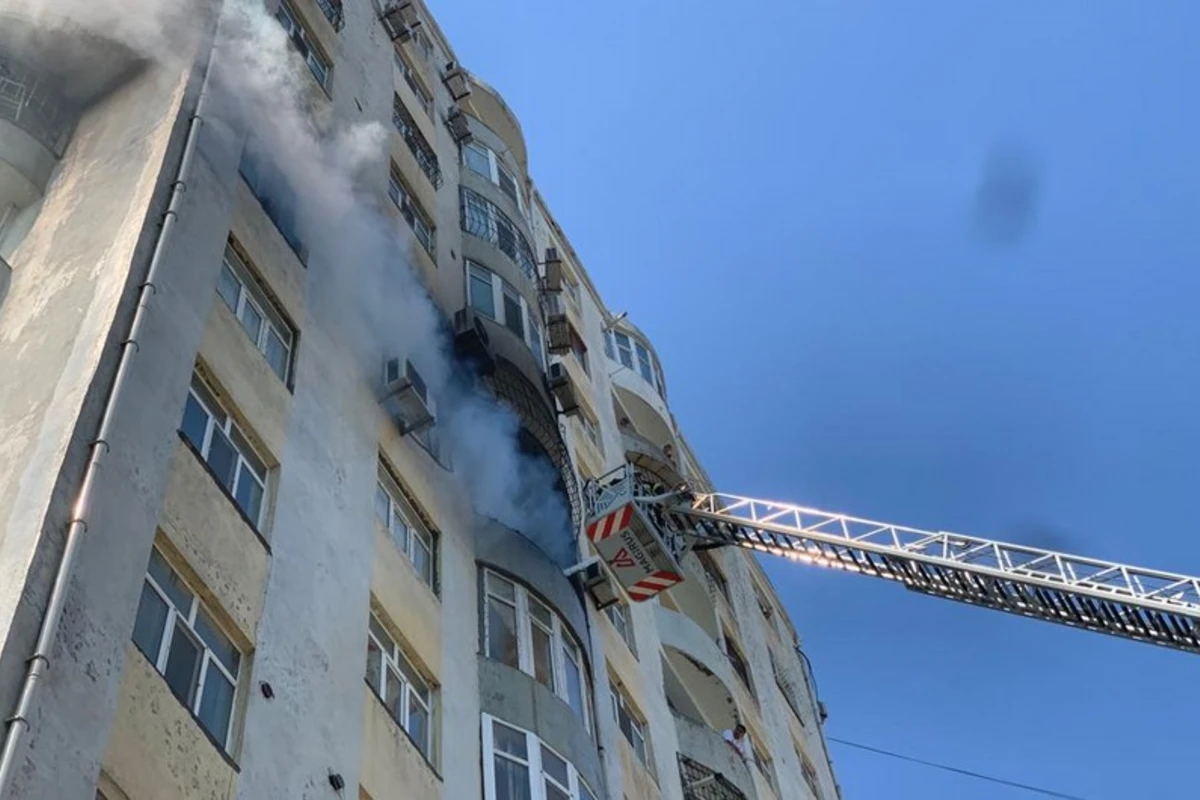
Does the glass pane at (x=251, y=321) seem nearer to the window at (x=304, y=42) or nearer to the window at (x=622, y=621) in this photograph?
the window at (x=304, y=42)

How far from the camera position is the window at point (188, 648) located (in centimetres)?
897

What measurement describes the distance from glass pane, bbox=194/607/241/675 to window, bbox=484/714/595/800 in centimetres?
330

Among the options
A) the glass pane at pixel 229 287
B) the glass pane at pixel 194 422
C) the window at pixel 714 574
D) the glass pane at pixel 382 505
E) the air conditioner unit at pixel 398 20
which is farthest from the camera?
the window at pixel 714 574

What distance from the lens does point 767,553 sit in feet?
75.5

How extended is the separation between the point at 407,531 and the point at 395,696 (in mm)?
2495

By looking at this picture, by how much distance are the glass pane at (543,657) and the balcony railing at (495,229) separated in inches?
295

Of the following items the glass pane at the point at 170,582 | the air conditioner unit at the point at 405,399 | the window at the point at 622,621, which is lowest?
the glass pane at the point at 170,582

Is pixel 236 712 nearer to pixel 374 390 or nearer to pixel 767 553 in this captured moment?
pixel 374 390

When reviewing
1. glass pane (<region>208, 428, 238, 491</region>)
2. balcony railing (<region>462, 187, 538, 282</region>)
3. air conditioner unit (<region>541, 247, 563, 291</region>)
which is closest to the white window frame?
balcony railing (<region>462, 187, 538, 282</region>)

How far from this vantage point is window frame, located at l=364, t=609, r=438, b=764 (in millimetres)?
11617

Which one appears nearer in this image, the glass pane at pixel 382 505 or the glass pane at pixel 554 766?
the glass pane at pixel 554 766

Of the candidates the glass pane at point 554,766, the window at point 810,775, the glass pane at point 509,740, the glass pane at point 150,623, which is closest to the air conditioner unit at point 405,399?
the glass pane at point 509,740

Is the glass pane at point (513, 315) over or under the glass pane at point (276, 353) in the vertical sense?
over

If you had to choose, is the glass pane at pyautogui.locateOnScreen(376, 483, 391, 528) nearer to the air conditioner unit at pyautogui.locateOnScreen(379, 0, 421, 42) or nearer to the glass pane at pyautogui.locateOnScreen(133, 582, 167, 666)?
the glass pane at pyautogui.locateOnScreen(133, 582, 167, 666)
